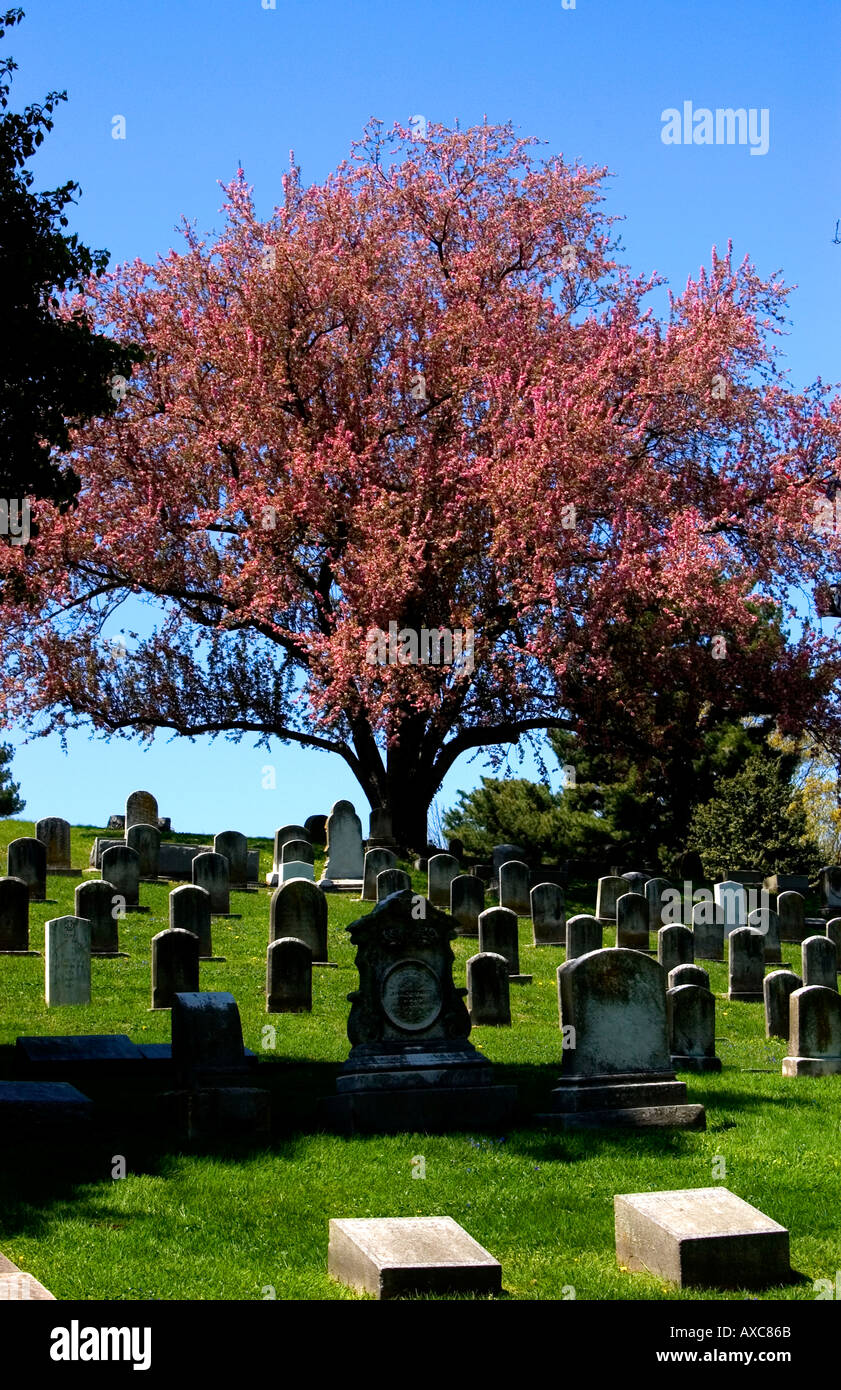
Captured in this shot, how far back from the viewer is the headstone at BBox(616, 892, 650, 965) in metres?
21.2

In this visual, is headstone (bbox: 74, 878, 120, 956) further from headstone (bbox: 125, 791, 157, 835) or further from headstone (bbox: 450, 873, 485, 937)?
headstone (bbox: 125, 791, 157, 835)

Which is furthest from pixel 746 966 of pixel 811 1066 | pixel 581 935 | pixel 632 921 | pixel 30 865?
pixel 30 865

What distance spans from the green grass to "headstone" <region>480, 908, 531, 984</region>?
131 inches

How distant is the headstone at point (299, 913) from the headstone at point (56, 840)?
716 centimetres

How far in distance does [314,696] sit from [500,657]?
10.9ft

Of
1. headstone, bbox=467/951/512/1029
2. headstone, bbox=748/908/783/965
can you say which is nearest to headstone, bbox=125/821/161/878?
headstone, bbox=748/908/783/965

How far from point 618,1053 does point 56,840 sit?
1416cm

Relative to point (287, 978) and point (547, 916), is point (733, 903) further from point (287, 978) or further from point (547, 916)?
point (287, 978)

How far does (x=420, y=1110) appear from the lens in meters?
11.9

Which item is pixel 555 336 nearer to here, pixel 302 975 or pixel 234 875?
pixel 234 875

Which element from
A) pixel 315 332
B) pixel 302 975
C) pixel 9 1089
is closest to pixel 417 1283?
pixel 9 1089

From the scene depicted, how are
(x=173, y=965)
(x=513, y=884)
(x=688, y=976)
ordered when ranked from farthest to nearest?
(x=513, y=884), (x=173, y=965), (x=688, y=976)

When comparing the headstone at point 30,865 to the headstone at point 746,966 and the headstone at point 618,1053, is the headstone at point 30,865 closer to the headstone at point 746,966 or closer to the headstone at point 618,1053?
the headstone at point 746,966

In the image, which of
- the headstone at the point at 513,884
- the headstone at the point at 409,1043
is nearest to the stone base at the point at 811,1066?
the headstone at the point at 409,1043
